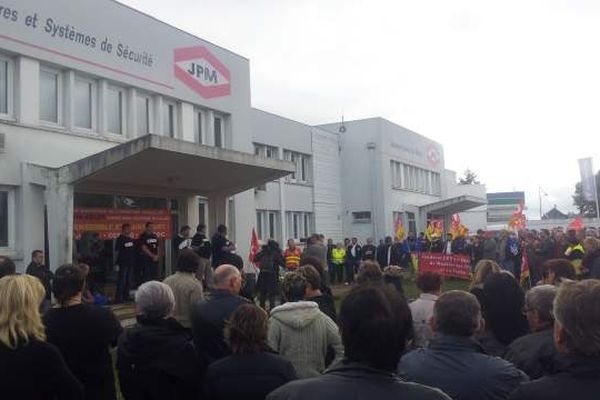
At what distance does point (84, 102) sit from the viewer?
15867 mm

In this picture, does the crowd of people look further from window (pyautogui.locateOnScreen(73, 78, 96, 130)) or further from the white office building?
window (pyautogui.locateOnScreen(73, 78, 96, 130))

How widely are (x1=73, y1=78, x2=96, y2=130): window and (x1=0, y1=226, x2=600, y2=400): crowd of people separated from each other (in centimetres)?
1032

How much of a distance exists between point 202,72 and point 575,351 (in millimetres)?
18081

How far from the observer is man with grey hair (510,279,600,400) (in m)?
2.55

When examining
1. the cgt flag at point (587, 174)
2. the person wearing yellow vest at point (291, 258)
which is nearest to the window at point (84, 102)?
the person wearing yellow vest at point (291, 258)

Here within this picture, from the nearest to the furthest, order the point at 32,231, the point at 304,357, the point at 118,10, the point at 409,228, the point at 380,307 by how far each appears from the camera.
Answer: the point at 380,307, the point at 304,357, the point at 32,231, the point at 118,10, the point at 409,228

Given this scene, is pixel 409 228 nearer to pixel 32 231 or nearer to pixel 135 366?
pixel 32 231

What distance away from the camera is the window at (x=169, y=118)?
1839 centimetres

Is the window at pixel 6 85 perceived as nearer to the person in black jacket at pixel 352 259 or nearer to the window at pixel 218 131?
the window at pixel 218 131

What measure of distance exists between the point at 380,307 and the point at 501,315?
3.00 m

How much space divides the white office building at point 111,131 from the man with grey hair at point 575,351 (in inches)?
430

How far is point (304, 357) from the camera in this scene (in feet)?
15.8

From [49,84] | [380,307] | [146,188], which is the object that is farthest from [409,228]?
[380,307]

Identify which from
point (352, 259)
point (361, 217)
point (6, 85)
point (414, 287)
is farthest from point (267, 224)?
point (6, 85)
